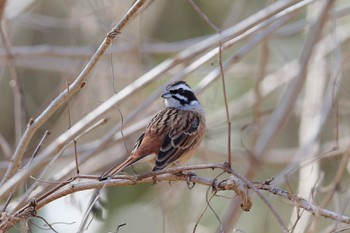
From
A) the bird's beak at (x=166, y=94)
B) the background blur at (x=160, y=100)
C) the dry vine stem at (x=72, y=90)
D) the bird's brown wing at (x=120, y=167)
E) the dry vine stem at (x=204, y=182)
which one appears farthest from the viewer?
the background blur at (x=160, y=100)

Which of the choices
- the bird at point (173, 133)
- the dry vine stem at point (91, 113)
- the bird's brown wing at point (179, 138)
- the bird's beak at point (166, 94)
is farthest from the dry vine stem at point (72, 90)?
the bird's beak at point (166, 94)

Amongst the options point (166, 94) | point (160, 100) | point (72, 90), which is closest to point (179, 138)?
point (166, 94)

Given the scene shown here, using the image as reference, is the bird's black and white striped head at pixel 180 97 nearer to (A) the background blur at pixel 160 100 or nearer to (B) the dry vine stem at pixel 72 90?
(A) the background blur at pixel 160 100

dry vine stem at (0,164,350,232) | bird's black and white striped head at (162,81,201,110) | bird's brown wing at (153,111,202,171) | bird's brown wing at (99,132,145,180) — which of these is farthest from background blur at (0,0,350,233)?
dry vine stem at (0,164,350,232)

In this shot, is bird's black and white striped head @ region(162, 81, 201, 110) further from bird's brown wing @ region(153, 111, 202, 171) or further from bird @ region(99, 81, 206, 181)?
bird's brown wing @ region(153, 111, 202, 171)

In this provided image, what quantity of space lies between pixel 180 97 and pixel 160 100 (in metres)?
1.33

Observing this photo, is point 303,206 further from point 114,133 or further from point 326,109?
point 326,109

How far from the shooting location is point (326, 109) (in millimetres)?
5910

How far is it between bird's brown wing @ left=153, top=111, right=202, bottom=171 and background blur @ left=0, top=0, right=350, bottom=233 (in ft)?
1.07

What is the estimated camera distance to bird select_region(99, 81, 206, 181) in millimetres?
4402

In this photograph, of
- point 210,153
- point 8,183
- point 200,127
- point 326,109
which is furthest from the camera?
point 210,153

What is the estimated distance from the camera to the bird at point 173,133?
14.4ft

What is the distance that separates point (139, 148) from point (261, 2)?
14.7 feet

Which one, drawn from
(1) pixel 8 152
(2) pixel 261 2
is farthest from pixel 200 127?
(2) pixel 261 2
